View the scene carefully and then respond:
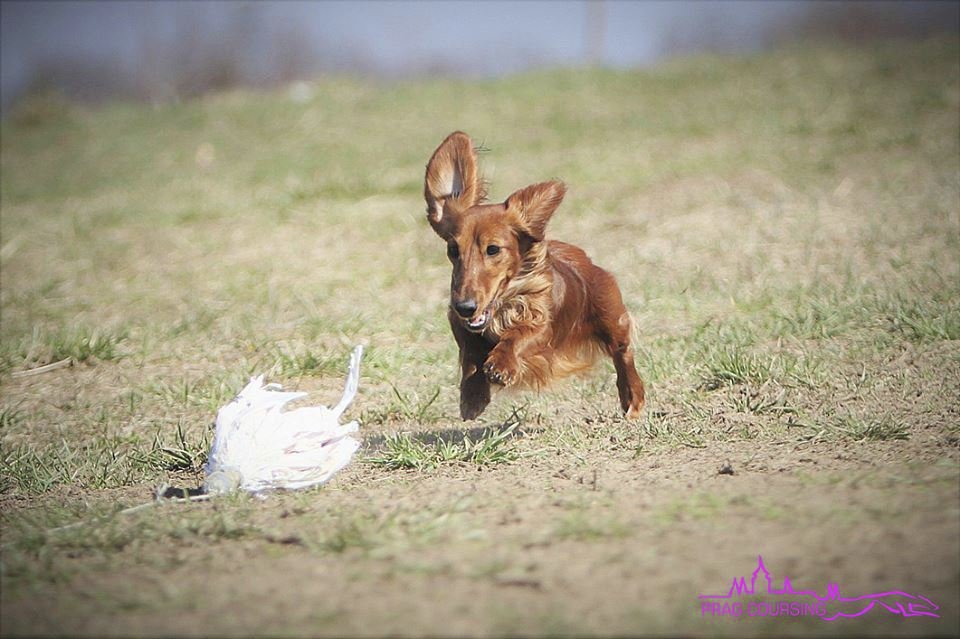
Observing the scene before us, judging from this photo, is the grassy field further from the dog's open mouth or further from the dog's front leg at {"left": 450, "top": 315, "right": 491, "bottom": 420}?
the dog's open mouth

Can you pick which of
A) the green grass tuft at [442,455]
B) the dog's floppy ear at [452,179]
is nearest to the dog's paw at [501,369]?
the green grass tuft at [442,455]

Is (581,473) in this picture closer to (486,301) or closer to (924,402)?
(486,301)

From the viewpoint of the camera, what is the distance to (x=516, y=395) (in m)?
4.27

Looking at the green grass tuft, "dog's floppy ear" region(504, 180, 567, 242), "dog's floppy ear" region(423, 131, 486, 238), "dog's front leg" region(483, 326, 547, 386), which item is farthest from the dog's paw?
"dog's floppy ear" region(423, 131, 486, 238)

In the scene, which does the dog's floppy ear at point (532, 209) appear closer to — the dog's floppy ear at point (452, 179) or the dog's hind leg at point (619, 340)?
the dog's floppy ear at point (452, 179)

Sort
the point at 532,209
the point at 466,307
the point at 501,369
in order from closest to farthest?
the point at 466,307, the point at 501,369, the point at 532,209

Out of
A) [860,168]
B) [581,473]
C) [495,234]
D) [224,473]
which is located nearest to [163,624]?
[224,473]

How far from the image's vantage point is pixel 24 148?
1395 centimetres

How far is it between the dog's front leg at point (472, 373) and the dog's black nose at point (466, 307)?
1.06 feet

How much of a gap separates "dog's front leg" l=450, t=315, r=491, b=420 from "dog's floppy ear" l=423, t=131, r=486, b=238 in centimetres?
49

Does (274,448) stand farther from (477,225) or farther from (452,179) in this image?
(452,179)

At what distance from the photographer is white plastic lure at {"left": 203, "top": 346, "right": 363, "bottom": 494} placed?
3.21 meters

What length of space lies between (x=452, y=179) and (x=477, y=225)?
482 millimetres

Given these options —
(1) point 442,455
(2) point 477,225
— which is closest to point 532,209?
(2) point 477,225
